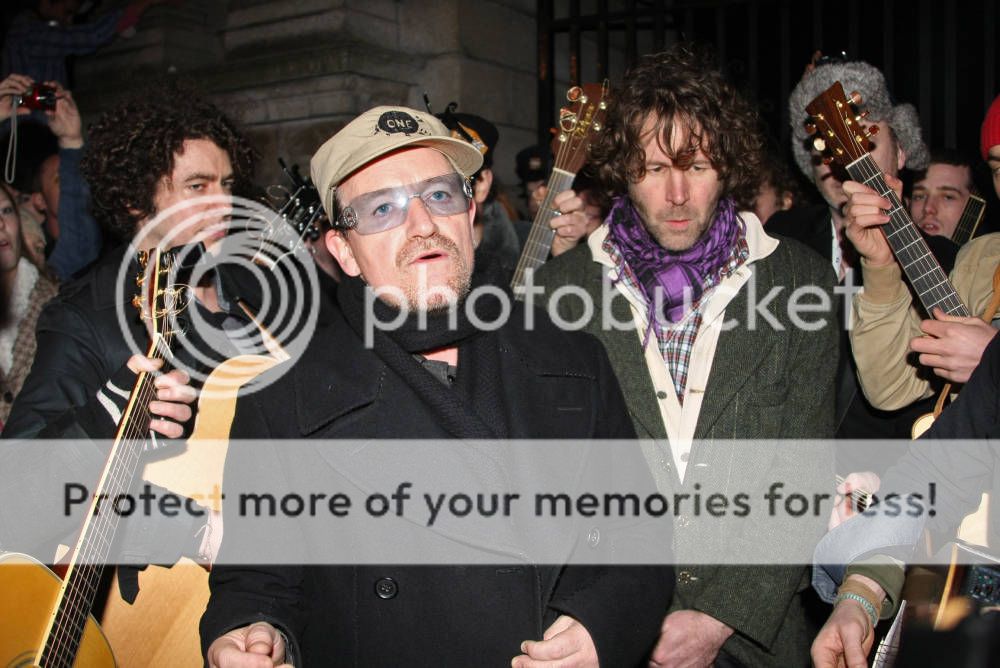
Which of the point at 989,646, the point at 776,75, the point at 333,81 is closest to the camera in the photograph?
the point at 989,646

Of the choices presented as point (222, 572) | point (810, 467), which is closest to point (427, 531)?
point (222, 572)

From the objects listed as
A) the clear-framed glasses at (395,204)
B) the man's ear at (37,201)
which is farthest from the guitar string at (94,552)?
the man's ear at (37,201)

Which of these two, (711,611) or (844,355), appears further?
(844,355)

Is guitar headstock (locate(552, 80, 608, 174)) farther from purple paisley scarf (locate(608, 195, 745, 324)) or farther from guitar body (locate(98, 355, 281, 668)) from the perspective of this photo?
guitar body (locate(98, 355, 281, 668))

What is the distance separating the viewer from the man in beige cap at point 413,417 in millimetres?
2082

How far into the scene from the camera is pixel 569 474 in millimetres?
2254

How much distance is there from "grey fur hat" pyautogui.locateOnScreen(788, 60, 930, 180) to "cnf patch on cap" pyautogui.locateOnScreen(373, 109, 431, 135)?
6.47 feet

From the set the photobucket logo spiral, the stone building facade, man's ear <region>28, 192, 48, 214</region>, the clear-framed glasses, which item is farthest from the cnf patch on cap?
man's ear <region>28, 192, 48, 214</region>

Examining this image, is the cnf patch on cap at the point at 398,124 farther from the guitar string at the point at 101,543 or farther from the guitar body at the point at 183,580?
the guitar string at the point at 101,543

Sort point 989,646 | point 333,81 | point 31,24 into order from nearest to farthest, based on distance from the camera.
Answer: point 989,646 → point 333,81 → point 31,24

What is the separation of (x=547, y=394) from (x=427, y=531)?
1.55 feet

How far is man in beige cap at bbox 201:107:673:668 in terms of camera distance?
6.83 feet

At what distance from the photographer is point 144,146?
3465 millimetres

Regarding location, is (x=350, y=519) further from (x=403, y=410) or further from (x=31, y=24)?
(x=31, y=24)
